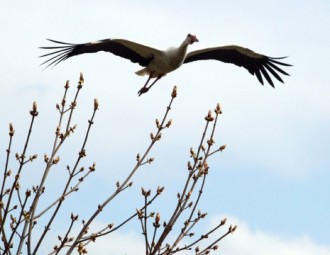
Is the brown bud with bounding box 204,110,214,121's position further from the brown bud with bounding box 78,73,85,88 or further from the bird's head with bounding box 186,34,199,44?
the bird's head with bounding box 186,34,199,44

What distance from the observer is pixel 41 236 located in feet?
13.0

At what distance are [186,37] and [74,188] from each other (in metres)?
5.13

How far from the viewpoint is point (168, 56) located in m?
9.25

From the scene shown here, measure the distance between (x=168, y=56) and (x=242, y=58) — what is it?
183cm

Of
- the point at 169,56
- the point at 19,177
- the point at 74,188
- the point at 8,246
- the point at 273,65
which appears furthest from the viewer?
the point at 273,65

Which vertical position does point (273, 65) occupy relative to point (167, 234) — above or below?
above

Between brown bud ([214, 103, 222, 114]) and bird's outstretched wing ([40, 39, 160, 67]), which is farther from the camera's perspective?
bird's outstretched wing ([40, 39, 160, 67])

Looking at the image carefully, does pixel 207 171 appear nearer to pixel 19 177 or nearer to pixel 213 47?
pixel 19 177

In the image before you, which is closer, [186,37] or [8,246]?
[8,246]

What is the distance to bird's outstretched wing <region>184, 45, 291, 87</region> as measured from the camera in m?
10.2

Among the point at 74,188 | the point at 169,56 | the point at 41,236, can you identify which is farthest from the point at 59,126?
the point at 169,56

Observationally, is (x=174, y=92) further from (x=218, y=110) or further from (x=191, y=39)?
(x=191, y=39)

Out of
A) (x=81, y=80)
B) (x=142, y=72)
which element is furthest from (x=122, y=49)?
(x=81, y=80)

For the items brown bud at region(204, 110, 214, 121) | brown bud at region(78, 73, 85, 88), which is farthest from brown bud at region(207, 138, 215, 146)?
brown bud at region(78, 73, 85, 88)
